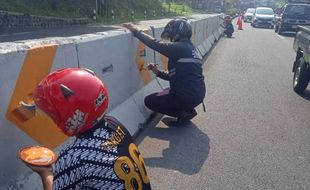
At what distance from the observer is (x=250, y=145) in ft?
19.2

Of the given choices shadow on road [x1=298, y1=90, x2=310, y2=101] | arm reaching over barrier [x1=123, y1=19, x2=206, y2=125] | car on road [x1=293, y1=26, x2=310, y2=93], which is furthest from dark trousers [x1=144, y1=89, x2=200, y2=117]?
shadow on road [x1=298, y1=90, x2=310, y2=101]

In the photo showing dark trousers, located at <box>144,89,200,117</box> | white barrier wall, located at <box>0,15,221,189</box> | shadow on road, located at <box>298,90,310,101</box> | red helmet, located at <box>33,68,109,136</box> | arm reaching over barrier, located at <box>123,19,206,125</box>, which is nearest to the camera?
red helmet, located at <box>33,68,109,136</box>

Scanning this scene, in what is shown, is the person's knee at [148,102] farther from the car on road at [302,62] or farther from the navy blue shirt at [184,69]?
the car on road at [302,62]

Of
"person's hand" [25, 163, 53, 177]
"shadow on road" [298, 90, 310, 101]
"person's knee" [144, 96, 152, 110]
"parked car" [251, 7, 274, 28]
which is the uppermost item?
"person's hand" [25, 163, 53, 177]

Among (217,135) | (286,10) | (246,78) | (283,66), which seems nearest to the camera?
(217,135)

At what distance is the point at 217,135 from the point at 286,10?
80.7 feet

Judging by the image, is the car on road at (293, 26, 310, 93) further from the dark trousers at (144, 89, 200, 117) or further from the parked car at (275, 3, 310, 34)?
the parked car at (275, 3, 310, 34)

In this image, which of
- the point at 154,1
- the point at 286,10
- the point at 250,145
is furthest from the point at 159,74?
the point at 154,1

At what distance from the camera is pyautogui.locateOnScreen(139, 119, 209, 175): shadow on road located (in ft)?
16.5

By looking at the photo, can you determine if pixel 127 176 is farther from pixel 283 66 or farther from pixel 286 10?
pixel 286 10

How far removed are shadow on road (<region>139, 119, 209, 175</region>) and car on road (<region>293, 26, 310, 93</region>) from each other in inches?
128

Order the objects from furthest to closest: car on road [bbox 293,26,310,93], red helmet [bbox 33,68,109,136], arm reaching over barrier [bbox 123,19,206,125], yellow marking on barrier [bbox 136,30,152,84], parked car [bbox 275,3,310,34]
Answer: parked car [bbox 275,3,310,34], car on road [bbox 293,26,310,93], yellow marking on barrier [bbox 136,30,152,84], arm reaching over barrier [bbox 123,19,206,125], red helmet [bbox 33,68,109,136]

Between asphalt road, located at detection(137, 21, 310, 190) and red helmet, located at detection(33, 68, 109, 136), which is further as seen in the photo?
asphalt road, located at detection(137, 21, 310, 190)

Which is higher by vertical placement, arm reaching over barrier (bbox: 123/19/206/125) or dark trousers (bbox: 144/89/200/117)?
arm reaching over barrier (bbox: 123/19/206/125)
